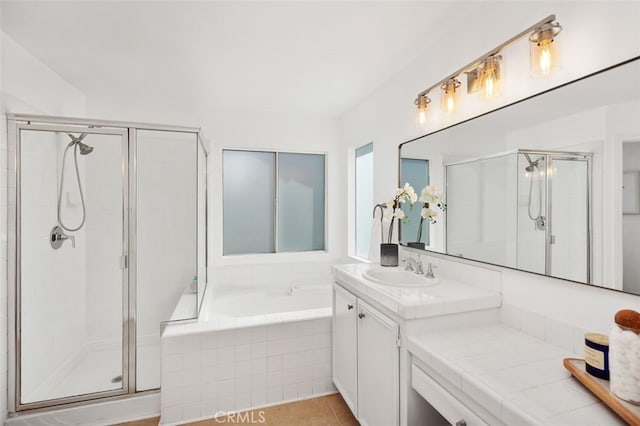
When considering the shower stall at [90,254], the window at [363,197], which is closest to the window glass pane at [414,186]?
the window at [363,197]

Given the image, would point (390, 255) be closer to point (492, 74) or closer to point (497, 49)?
point (492, 74)

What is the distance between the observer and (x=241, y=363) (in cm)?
207

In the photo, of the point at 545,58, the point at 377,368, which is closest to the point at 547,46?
the point at 545,58

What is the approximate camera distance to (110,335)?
2.29m

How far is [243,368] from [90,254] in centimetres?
147

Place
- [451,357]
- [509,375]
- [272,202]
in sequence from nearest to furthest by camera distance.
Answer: [509,375] < [451,357] < [272,202]

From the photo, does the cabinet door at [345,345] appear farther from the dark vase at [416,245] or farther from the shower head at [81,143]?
the shower head at [81,143]

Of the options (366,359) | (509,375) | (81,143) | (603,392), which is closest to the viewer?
(603,392)

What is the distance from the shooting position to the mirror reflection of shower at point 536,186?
1.33 m

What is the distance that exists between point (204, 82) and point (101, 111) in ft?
3.66

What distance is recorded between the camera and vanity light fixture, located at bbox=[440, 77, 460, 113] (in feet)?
5.74

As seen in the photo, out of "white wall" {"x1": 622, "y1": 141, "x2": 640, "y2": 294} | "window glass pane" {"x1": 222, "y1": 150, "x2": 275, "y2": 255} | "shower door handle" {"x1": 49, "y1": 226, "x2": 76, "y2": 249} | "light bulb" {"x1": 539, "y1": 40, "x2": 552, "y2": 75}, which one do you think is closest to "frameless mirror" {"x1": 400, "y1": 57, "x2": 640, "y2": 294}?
"white wall" {"x1": 622, "y1": 141, "x2": 640, "y2": 294}

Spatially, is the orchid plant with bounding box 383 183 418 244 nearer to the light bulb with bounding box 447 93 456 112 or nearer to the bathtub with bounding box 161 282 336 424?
the light bulb with bounding box 447 93 456 112

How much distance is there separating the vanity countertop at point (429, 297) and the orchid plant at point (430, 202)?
1.38ft
